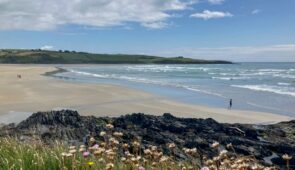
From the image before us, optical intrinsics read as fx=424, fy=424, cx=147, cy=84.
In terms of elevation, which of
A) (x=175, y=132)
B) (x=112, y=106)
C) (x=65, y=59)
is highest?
(x=175, y=132)

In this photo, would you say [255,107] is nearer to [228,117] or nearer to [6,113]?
[228,117]

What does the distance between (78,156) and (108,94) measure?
89.7ft

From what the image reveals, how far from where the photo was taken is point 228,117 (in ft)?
68.5

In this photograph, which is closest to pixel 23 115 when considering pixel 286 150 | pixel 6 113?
pixel 6 113

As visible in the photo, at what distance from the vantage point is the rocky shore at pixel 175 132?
36.9 ft

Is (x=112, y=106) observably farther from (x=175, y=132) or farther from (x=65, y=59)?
(x=65, y=59)

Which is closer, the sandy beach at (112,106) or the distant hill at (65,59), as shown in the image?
the sandy beach at (112,106)

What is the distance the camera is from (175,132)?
13.1m

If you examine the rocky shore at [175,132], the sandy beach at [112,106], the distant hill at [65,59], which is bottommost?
the distant hill at [65,59]

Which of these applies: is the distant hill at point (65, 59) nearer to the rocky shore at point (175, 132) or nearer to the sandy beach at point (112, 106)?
the sandy beach at point (112, 106)

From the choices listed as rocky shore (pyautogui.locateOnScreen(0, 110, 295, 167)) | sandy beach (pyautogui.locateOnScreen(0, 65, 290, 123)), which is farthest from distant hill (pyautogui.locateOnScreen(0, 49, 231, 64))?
rocky shore (pyautogui.locateOnScreen(0, 110, 295, 167))

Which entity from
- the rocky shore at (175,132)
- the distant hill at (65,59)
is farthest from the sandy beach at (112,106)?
the distant hill at (65,59)

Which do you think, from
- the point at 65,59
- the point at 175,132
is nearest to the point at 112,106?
the point at 175,132

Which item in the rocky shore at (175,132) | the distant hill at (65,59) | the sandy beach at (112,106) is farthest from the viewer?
the distant hill at (65,59)
